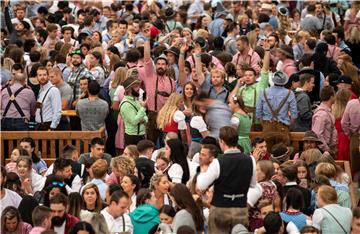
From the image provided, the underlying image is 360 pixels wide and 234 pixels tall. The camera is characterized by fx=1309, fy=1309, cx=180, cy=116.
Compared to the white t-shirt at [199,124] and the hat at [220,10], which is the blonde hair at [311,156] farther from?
the hat at [220,10]

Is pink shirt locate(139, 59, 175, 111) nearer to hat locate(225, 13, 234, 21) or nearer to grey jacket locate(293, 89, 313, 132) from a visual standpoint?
grey jacket locate(293, 89, 313, 132)

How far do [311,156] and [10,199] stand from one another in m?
4.25

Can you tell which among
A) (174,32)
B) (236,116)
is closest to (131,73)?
(236,116)

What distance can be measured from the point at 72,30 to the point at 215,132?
752cm

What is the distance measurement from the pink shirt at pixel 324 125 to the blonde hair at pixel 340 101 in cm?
47

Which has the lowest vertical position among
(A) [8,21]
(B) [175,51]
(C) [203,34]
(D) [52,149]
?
(D) [52,149]

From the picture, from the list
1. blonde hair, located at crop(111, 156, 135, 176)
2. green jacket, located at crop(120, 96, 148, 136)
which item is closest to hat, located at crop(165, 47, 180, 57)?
green jacket, located at crop(120, 96, 148, 136)

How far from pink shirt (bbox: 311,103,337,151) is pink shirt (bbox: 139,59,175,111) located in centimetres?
232

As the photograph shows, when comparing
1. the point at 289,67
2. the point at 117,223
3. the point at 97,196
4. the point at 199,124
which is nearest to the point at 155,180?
the point at 97,196

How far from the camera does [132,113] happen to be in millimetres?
18625

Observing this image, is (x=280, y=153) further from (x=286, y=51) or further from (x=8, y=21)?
(x=8, y=21)

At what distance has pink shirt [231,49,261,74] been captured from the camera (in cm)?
2164

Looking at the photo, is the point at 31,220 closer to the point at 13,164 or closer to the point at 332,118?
the point at 13,164

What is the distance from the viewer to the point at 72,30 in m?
24.4
